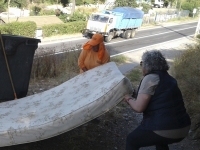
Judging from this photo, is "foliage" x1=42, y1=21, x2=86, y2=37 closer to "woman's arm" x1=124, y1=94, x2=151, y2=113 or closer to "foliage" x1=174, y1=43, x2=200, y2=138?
"foliage" x1=174, y1=43, x2=200, y2=138

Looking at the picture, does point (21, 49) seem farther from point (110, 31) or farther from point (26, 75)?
point (110, 31)

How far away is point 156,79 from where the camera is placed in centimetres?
290

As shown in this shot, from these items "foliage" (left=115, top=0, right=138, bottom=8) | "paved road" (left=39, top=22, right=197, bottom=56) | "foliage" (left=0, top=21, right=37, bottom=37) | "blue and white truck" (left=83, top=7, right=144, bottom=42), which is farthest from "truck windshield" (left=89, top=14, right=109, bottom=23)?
"foliage" (left=115, top=0, right=138, bottom=8)

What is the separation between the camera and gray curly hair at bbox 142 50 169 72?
2980 millimetres

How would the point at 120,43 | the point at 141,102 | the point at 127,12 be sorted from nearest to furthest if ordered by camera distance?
the point at 141,102 < the point at 120,43 < the point at 127,12

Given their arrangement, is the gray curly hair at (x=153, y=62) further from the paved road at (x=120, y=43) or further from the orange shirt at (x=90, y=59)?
the paved road at (x=120, y=43)

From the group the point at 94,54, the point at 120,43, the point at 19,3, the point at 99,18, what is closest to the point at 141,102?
the point at 94,54

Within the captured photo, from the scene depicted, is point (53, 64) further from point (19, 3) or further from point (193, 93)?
point (19, 3)

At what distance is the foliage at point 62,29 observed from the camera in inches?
908

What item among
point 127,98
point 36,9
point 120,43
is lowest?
point 120,43

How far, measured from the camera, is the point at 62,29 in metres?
24.6

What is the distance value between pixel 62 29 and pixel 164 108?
73.6 feet

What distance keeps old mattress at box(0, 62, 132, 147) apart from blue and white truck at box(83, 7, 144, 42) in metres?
18.4

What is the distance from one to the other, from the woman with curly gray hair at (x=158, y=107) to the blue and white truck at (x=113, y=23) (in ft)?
64.0
